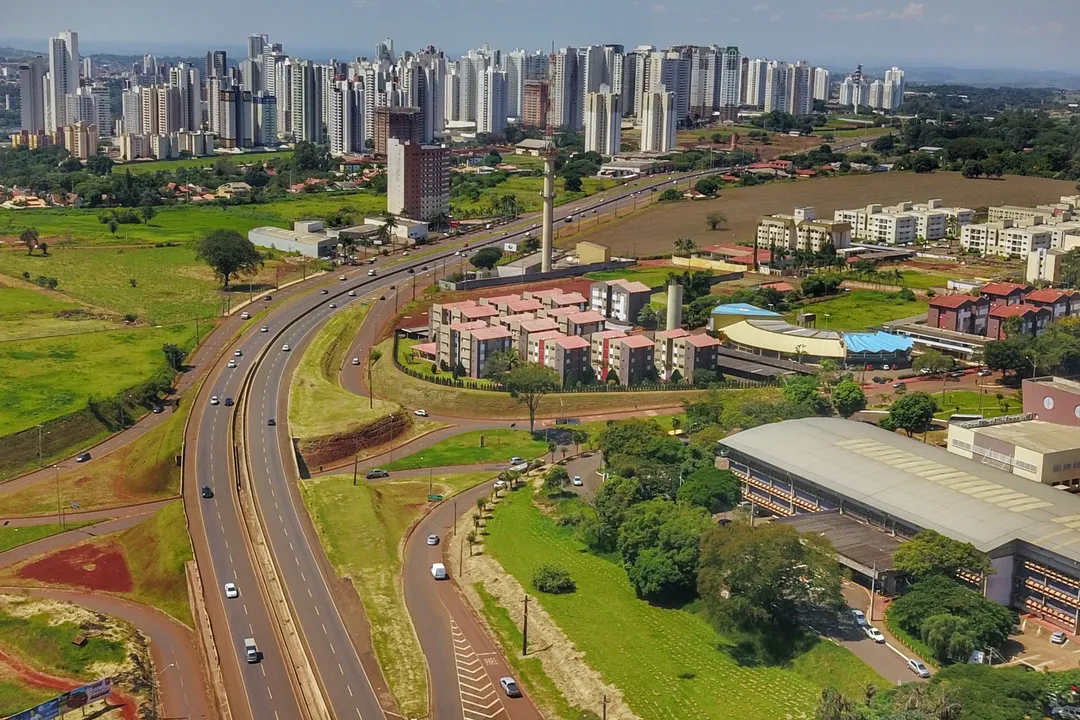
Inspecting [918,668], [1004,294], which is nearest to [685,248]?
[1004,294]

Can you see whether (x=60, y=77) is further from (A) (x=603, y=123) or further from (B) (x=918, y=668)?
(B) (x=918, y=668)

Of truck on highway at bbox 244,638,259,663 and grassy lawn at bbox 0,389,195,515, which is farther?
grassy lawn at bbox 0,389,195,515

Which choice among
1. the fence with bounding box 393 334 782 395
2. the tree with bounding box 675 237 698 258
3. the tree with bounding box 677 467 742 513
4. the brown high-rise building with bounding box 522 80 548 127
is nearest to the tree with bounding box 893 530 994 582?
the tree with bounding box 677 467 742 513

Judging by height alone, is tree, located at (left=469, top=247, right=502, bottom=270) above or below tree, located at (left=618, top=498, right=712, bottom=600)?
above

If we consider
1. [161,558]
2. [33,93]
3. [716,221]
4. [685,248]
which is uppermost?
[33,93]

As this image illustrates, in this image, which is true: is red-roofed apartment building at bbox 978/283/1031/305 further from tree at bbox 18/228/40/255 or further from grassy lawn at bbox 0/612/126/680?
tree at bbox 18/228/40/255

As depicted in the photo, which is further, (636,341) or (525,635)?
(636,341)
